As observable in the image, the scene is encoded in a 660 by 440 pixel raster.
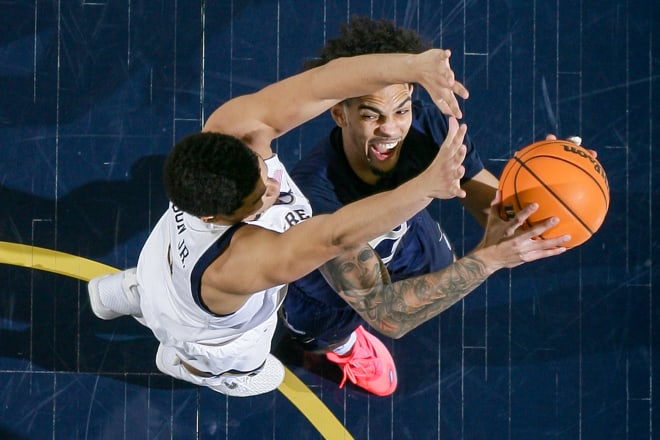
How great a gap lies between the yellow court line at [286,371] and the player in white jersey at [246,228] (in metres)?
0.62

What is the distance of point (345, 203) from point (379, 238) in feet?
0.84

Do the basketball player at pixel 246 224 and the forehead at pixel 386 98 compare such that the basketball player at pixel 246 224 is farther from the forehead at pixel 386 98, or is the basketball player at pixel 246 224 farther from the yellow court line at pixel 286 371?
the yellow court line at pixel 286 371

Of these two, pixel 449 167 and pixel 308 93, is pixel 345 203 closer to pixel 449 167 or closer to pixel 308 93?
pixel 308 93

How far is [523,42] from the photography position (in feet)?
17.1

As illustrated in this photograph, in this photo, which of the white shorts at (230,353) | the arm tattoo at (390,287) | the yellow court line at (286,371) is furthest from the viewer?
the yellow court line at (286,371)

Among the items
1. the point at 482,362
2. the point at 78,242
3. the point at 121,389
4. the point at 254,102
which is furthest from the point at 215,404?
the point at 254,102

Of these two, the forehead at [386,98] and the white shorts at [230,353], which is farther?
the white shorts at [230,353]

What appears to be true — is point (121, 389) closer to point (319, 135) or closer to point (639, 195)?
point (319, 135)

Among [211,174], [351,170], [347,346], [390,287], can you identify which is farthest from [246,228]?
[347,346]

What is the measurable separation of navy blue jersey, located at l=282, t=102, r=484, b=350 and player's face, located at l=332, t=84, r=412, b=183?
0.08 m

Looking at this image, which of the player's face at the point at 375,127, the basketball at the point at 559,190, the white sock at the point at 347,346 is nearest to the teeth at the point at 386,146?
the player's face at the point at 375,127

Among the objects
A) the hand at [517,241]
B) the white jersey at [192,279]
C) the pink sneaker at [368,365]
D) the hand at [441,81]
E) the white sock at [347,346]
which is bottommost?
the pink sneaker at [368,365]

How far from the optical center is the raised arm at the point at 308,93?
11.3 ft

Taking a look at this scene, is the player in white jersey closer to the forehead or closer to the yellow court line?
the forehead
